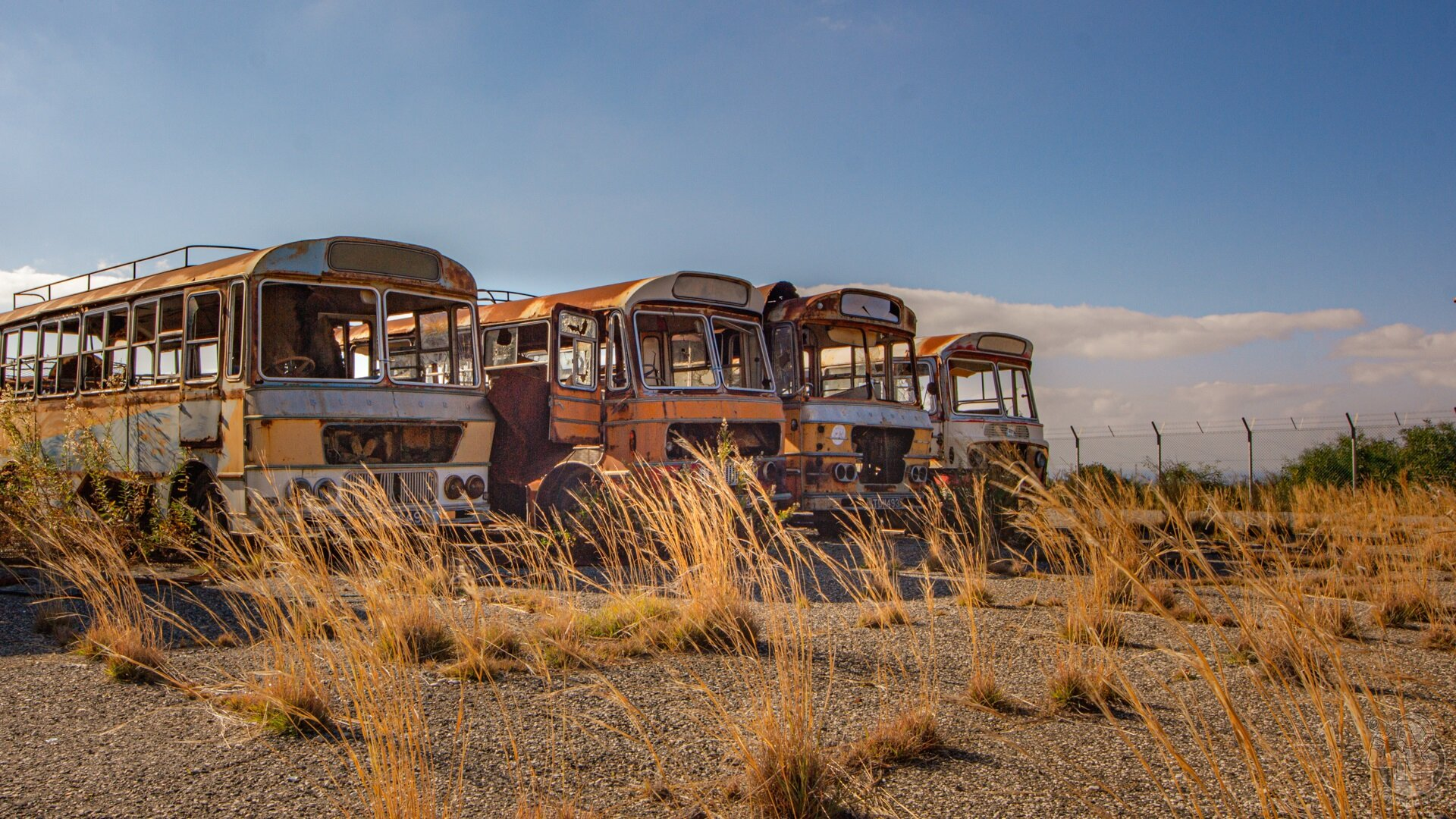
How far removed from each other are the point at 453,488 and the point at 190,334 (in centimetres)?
252

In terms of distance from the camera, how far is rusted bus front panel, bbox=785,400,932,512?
431 inches

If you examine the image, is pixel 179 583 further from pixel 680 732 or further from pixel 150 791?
pixel 680 732

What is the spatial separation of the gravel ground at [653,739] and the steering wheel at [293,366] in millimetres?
3114

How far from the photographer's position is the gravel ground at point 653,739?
3150 millimetres

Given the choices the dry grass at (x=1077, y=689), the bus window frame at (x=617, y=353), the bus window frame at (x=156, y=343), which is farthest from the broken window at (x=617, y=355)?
the dry grass at (x=1077, y=689)

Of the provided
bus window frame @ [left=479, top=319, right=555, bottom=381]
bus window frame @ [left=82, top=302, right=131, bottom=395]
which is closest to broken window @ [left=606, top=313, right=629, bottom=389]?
bus window frame @ [left=479, top=319, right=555, bottom=381]

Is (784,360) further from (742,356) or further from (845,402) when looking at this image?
(845,402)

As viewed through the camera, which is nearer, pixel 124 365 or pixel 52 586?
pixel 52 586

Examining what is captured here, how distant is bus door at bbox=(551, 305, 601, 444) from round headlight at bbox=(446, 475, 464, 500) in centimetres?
91

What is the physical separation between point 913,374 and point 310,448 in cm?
735

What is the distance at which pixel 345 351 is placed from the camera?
8633 millimetres

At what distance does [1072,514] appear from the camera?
3.79 metres

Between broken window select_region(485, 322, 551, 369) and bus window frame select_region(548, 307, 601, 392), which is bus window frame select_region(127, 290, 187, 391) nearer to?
broken window select_region(485, 322, 551, 369)

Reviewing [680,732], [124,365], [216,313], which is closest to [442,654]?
[680,732]
